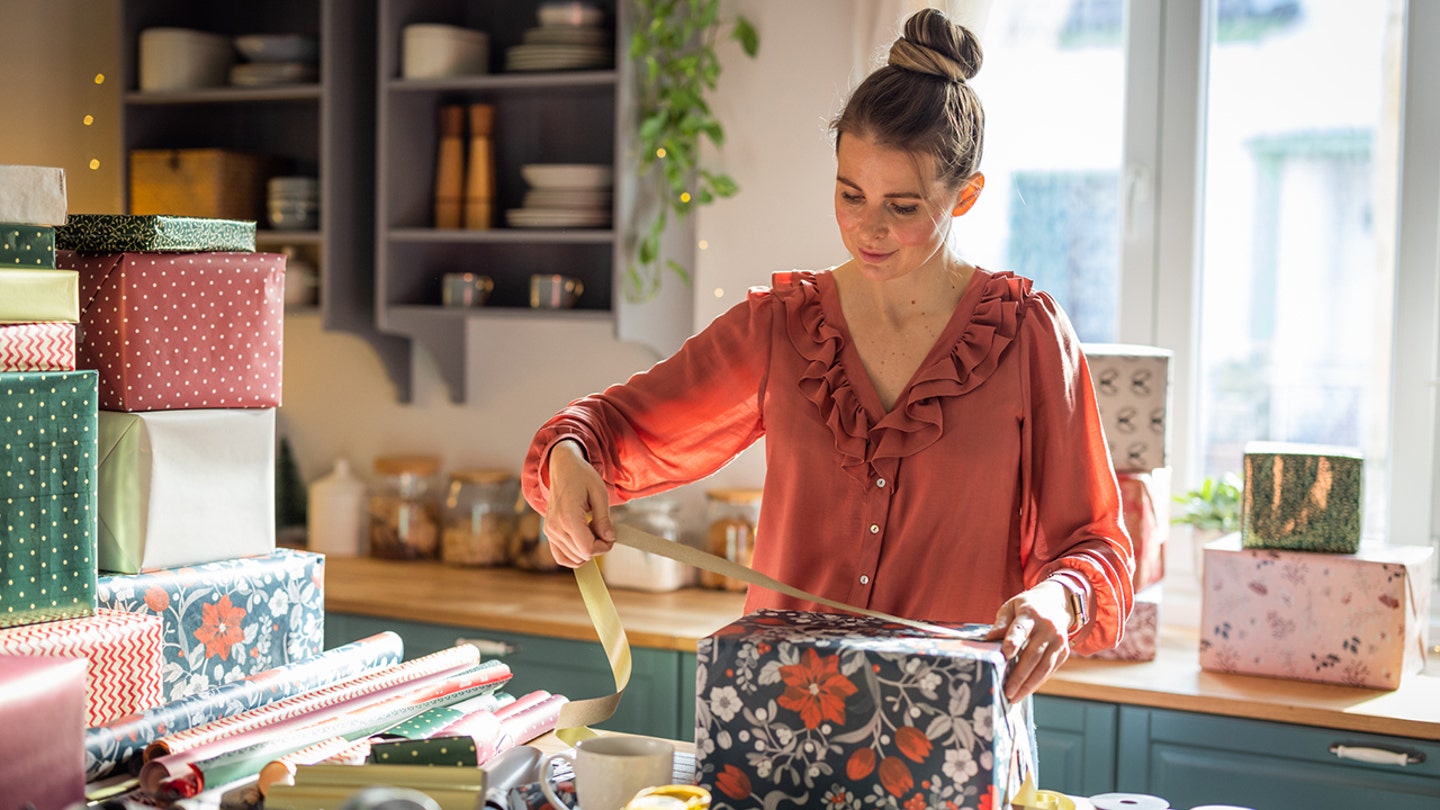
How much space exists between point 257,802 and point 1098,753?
1.56m

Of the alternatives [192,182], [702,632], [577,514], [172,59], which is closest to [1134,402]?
[702,632]

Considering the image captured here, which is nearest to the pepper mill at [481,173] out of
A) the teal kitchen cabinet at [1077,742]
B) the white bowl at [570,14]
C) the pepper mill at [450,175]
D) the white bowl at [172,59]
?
the pepper mill at [450,175]

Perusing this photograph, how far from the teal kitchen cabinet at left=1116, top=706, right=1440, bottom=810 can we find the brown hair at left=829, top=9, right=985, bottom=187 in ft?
3.83

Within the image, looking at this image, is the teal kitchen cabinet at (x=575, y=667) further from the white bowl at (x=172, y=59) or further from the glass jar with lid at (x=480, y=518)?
the white bowl at (x=172, y=59)

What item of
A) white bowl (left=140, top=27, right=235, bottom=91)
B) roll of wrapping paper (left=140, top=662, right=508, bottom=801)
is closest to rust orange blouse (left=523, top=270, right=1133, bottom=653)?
roll of wrapping paper (left=140, top=662, right=508, bottom=801)

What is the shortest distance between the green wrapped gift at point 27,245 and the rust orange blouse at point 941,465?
505 millimetres

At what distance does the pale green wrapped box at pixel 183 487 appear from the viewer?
1476 millimetres

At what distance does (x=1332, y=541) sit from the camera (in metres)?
2.27

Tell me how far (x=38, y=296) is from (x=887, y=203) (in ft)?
2.78

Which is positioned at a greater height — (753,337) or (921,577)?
(753,337)

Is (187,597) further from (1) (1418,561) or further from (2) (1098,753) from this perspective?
(1) (1418,561)

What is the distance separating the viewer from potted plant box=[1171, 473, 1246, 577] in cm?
269

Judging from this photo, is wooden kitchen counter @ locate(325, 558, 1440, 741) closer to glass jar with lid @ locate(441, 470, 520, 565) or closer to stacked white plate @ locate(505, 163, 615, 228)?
glass jar with lid @ locate(441, 470, 520, 565)

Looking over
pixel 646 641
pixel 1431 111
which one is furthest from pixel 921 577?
pixel 1431 111
